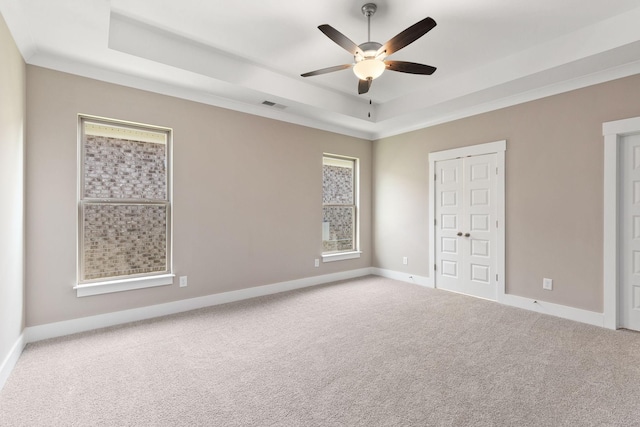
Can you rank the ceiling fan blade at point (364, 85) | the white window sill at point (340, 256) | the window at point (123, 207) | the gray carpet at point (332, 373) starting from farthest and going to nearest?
1. the white window sill at point (340, 256)
2. the window at point (123, 207)
3. the ceiling fan blade at point (364, 85)
4. the gray carpet at point (332, 373)

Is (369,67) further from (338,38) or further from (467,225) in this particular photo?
(467,225)

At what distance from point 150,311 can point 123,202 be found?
1266mm

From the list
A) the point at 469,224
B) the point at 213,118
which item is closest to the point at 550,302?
the point at 469,224

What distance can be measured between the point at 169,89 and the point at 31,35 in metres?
1.24

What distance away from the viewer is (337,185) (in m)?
5.58

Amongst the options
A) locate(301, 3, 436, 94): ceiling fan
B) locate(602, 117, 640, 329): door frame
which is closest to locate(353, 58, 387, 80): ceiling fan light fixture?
locate(301, 3, 436, 94): ceiling fan

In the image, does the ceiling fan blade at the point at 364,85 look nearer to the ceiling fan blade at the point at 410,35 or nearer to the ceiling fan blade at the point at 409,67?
the ceiling fan blade at the point at 409,67

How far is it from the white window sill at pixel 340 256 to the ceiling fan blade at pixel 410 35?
3.39m

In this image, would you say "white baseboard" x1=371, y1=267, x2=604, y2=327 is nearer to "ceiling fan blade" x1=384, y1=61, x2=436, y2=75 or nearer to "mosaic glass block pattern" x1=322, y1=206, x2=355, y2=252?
"mosaic glass block pattern" x1=322, y1=206, x2=355, y2=252

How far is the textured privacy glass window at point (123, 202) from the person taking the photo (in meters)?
3.28

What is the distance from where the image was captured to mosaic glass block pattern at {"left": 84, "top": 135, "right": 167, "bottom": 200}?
3.29m

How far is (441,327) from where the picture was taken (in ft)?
10.9

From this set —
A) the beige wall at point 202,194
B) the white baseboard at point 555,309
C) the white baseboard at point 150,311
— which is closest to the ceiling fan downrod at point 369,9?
the beige wall at point 202,194

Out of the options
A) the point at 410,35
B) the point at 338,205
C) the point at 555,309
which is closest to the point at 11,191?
the point at 410,35
